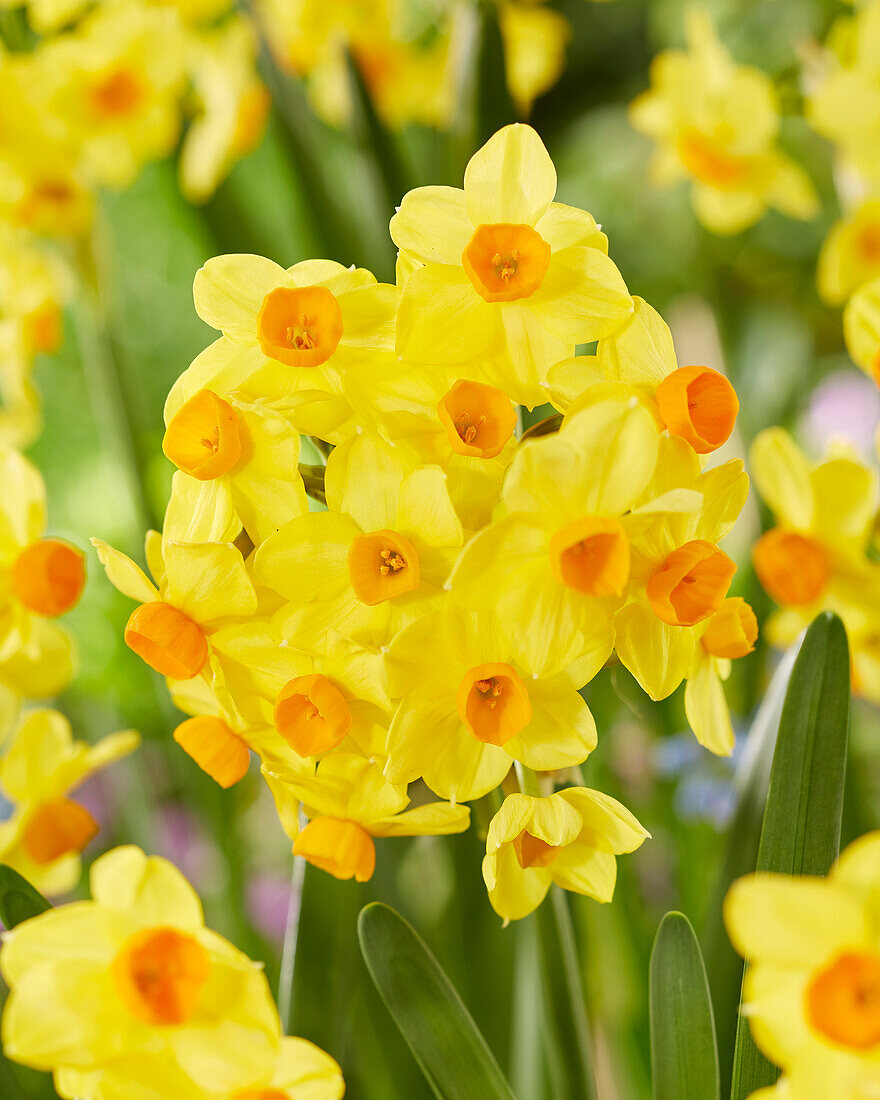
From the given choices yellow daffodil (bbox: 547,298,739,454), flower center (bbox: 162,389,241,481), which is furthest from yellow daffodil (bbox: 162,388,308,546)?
yellow daffodil (bbox: 547,298,739,454)

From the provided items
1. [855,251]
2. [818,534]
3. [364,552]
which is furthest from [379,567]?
[855,251]

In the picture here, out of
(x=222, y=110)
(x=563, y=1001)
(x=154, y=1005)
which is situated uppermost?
(x=222, y=110)

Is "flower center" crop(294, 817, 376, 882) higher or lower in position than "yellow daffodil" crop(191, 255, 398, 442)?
lower

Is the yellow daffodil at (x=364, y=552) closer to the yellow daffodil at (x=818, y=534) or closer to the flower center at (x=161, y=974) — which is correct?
the flower center at (x=161, y=974)

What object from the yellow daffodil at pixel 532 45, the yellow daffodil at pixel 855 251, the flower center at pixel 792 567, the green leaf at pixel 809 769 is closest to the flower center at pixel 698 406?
the green leaf at pixel 809 769

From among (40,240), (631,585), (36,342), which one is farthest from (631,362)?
(40,240)

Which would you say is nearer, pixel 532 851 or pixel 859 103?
pixel 532 851

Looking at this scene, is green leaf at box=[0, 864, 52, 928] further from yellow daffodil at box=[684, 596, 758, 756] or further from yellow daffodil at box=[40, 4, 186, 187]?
yellow daffodil at box=[40, 4, 186, 187]

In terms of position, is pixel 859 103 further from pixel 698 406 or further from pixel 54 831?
pixel 54 831
